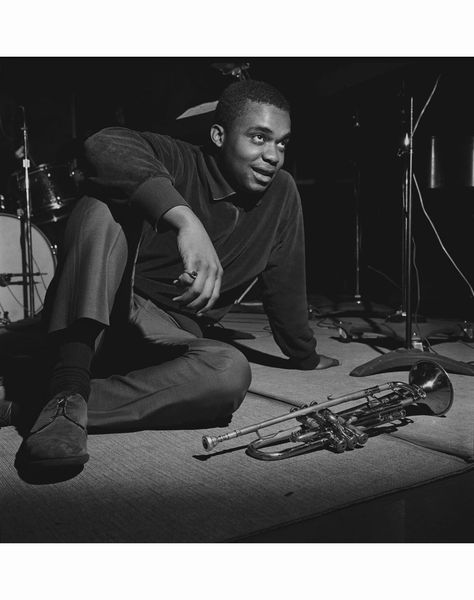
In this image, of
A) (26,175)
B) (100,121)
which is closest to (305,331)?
(26,175)

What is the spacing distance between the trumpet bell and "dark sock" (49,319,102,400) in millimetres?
910

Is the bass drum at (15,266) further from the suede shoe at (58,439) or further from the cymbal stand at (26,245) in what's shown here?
the suede shoe at (58,439)

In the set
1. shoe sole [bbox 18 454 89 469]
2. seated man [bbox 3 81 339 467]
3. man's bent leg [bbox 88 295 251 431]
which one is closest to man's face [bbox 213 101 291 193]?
seated man [bbox 3 81 339 467]

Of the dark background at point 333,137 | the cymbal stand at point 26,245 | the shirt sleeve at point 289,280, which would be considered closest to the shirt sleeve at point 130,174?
the shirt sleeve at point 289,280

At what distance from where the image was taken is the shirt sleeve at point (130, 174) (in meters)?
1.28

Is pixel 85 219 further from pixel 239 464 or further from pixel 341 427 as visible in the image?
pixel 341 427

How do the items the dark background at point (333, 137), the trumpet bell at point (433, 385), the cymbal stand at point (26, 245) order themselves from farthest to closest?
the cymbal stand at point (26, 245) < the dark background at point (333, 137) < the trumpet bell at point (433, 385)

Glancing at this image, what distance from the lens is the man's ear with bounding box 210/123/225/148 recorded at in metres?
1.72

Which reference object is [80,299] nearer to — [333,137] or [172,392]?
[172,392]

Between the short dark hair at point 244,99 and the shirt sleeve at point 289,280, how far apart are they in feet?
1.05

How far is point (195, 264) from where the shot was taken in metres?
1.14

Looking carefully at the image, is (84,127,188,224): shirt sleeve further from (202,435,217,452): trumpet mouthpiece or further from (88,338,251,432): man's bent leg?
(202,435,217,452): trumpet mouthpiece

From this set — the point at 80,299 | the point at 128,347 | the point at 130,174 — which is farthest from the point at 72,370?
the point at 130,174

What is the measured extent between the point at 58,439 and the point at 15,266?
3.16 m
